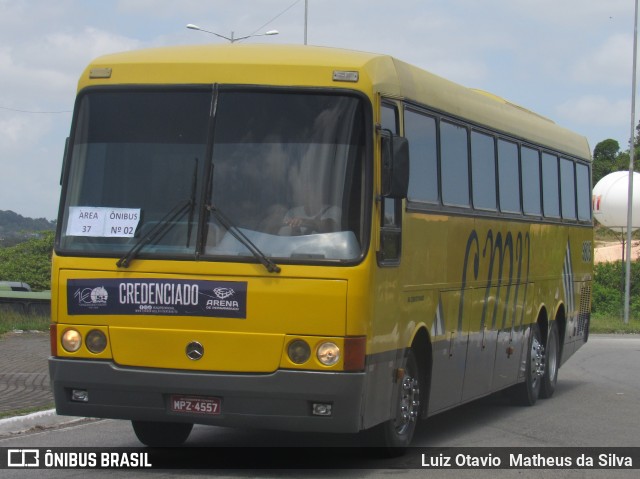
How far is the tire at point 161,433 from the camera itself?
10523mm

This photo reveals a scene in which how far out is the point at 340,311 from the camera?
880cm

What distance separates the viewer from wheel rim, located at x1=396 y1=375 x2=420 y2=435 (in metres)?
10.2

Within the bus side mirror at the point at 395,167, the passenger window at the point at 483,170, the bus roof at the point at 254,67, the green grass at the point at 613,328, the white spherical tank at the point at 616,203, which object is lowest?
the green grass at the point at 613,328

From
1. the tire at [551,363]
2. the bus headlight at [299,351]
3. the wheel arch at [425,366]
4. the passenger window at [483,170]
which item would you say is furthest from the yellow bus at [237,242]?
the tire at [551,363]

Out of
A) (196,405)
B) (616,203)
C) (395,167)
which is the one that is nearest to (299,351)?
(196,405)

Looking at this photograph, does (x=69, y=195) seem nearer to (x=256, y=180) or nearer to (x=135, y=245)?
(x=135, y=245)

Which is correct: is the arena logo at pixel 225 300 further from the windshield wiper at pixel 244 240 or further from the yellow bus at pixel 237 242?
the windshield wiper at pixel 244 240

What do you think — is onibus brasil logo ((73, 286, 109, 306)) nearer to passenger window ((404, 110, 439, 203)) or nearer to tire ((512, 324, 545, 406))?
passenger window ((404, 110, 439, 203))

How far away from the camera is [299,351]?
8836mm

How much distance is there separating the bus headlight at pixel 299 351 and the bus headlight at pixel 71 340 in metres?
1.62

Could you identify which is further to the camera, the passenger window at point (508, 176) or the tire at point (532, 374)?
the tire at point (532, 374)

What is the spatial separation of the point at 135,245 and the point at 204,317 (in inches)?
29.7

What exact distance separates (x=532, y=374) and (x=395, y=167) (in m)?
6.74

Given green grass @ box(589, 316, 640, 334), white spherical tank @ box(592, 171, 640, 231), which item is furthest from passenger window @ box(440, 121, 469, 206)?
white spherical tank @ box(592, 171, 640, 231)
